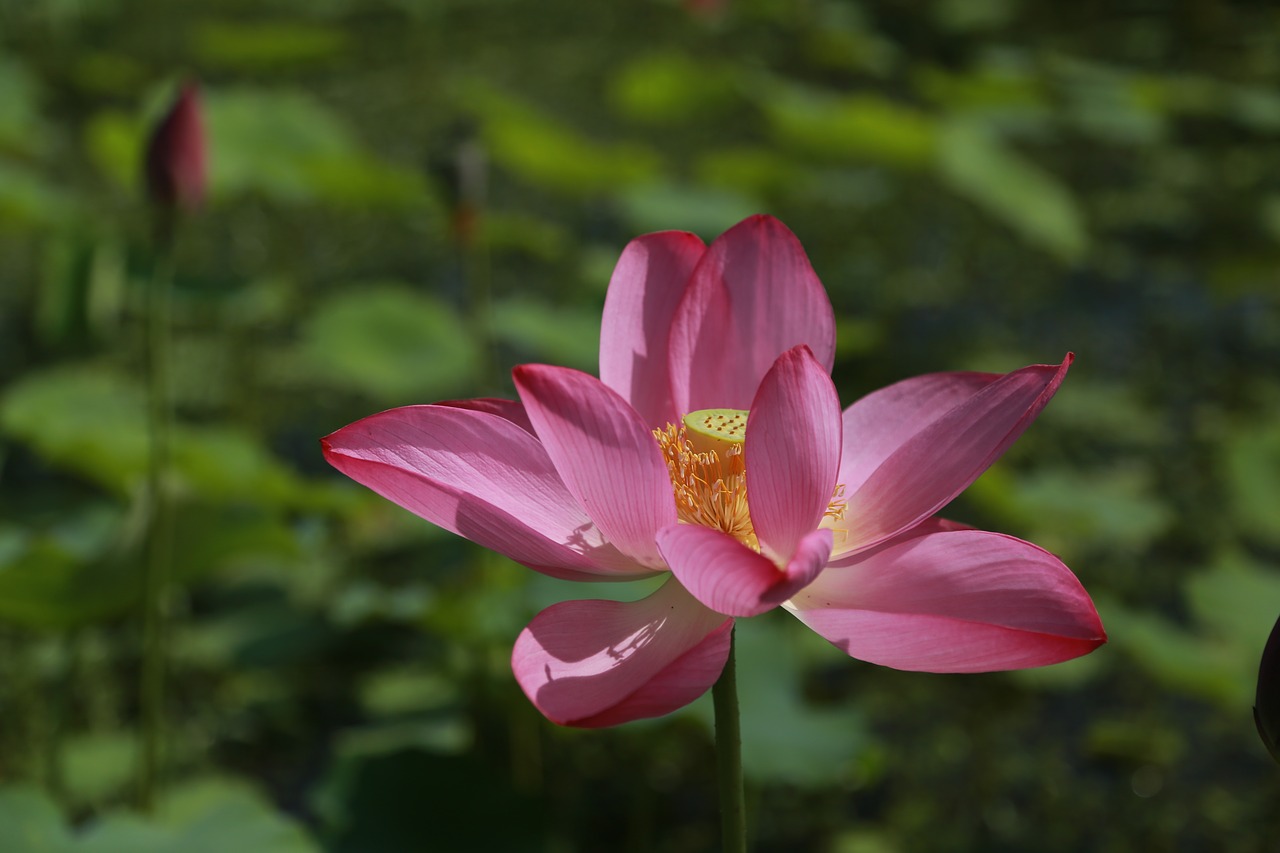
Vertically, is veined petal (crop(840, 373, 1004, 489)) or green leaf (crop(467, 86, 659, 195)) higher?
veined petal (crop(840, 373, 1004, 489))

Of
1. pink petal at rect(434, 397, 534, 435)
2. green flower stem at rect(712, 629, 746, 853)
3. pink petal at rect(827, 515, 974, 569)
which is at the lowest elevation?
green flower stem at rect(712, 629, 746, 853)

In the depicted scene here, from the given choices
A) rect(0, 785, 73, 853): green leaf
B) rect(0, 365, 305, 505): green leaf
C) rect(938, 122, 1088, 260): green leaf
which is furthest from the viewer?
rect(938, 122, 1088, 260): green leaf

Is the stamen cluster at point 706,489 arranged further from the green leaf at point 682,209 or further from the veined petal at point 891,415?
the green leaf at point 682,209

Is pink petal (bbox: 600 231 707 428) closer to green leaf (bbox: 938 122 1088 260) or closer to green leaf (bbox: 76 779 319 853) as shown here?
green leaf (bbox: 76 779 319 853)

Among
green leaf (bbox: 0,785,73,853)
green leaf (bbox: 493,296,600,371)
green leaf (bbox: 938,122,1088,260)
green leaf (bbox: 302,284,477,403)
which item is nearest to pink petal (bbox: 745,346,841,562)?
green leaf (bbox: 0,785,73,853)

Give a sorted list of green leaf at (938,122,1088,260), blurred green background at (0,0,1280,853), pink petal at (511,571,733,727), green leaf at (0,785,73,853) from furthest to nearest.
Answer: green leaf at (938,122,1088,260)
blurred green background at (0,0,1280,853)
green leaf at (0,785,73,853)
pink petal at (511,571,733,727)

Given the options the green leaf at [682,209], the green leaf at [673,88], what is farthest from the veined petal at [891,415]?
the green leaf at [673,88]

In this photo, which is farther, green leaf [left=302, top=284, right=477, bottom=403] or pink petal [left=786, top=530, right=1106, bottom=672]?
green leaf [left=302, top=284, right=477, bottom=403]

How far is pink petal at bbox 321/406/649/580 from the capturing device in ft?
1.44

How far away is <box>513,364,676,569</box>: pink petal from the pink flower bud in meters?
0.78

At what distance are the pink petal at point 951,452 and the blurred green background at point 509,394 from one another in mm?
554

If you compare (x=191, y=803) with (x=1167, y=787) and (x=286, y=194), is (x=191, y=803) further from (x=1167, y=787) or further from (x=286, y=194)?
(x=286, y=194)

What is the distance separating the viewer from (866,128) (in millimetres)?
2463

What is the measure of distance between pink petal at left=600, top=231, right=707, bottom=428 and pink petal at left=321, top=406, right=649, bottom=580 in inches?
3.4
